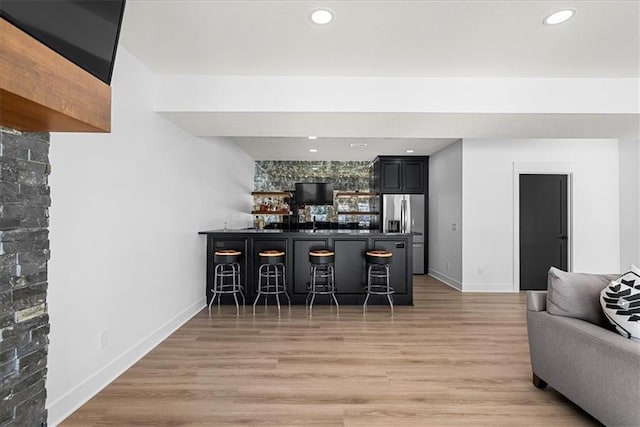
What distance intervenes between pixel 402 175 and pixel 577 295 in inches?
214

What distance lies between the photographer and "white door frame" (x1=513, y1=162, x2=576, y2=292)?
226 inches

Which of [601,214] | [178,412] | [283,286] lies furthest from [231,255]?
[601,214]

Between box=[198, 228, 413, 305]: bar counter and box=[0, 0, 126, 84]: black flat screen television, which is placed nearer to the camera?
box=[0, 0, 126, 84]: black flat screen television

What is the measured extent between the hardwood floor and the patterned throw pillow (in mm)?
692

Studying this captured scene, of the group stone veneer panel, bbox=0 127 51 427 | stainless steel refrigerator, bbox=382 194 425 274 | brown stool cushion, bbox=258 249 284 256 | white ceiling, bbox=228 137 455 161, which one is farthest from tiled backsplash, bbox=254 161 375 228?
stone veneer panel, bbox=0 127 51 427

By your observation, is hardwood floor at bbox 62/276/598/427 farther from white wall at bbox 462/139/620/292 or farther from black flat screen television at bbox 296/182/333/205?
black flat screen television at bbox 296/182/333/205

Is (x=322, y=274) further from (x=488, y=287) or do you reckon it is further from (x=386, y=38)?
(x=386, y=38)

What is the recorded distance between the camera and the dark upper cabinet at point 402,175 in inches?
295

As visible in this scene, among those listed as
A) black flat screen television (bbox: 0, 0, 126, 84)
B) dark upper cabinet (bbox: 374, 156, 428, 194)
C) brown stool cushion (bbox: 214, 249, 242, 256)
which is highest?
dark upper cabinet (bbox: 374, 156, 428, 194)

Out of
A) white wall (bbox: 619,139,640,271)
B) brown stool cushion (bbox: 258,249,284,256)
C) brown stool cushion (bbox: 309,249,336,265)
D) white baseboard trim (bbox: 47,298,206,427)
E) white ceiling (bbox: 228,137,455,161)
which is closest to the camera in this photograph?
white baseboard trim (bbox: 47,298,206,427)

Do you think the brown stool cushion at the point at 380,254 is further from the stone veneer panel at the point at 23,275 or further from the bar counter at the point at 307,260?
the stone veneer panel at the point at 23,275

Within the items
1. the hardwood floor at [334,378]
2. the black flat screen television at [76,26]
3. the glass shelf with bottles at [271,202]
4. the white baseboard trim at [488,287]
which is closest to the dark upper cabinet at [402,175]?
the glass shelf with bottles at [271,202]

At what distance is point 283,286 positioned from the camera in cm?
486

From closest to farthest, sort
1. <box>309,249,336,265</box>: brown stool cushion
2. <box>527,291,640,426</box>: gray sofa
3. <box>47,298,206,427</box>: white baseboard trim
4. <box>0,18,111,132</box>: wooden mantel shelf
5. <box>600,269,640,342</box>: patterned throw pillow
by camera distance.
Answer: <box>0,18,111,132</box>: wooden mantel shelf
<box>527,291,640,426</box>: gray sofa
<box>600,269,640,342</box>: patterned throw pillow
<box>47,298,206,427</box>: white baseboard trim
<box>309,249,336,265</box>: brown stool cushion
